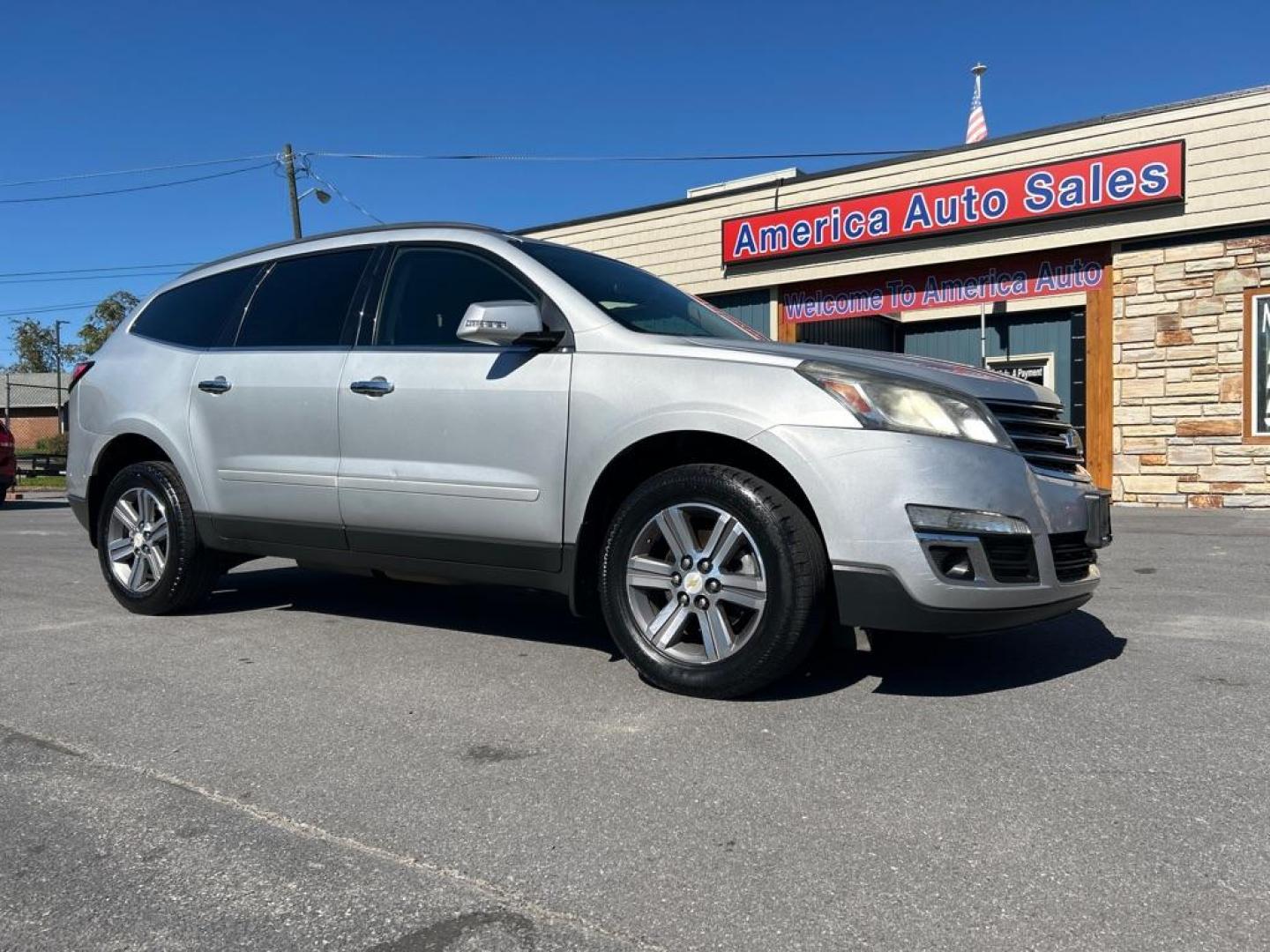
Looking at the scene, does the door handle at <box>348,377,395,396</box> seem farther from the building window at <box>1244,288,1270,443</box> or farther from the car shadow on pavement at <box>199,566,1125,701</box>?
the building window at <box>1244,288,1270,443</box>

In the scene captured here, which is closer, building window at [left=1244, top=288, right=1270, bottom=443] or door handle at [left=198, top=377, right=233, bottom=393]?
door handle at [left=198, top=377, right=233, bottom=393]

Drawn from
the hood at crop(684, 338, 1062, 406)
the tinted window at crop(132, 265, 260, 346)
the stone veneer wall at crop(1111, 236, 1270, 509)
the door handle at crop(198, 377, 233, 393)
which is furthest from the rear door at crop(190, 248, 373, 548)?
the stone veneer wall at crop(1111, 236, 1270, 509)

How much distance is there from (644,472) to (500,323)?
30.4 inches

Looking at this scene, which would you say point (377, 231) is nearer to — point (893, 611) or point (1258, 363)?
point (893, 611)

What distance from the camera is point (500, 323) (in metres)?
3.69

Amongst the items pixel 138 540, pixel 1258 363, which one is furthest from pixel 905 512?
pixel 1258 363

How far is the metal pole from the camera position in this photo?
1363 centimetres

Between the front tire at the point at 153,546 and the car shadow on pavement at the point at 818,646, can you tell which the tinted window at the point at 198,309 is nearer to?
the front tire at the point at 153,546

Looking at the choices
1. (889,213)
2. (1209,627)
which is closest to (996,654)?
(1209,627)

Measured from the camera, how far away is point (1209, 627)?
4.55m

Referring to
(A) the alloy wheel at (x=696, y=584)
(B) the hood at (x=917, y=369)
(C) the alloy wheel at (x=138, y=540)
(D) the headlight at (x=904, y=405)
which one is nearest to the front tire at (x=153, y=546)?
(C) the alloy wheel at (x=138, y=540)

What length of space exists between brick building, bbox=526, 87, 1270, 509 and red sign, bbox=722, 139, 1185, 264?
21 mm

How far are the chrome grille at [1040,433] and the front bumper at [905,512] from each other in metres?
0.17

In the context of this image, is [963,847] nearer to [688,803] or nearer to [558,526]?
[688,803]
